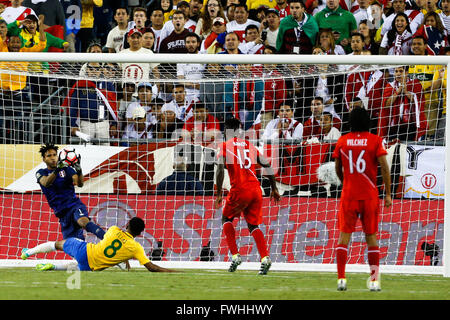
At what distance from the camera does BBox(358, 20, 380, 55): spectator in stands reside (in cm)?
1658

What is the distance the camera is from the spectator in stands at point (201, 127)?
44.3ft

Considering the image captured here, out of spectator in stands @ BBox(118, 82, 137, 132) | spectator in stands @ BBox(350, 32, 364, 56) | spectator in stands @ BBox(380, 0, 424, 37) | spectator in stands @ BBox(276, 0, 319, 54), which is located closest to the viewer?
spectator in stands @ BBox(118, 82, 137, 132)

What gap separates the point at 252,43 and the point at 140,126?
3.57 metres

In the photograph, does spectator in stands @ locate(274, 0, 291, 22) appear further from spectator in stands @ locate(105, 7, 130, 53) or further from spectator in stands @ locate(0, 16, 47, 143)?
spectator in stands @ locate(0, 16, 47, 143)

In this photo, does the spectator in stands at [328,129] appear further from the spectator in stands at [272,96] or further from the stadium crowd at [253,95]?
the spectator in stands at [272,96]

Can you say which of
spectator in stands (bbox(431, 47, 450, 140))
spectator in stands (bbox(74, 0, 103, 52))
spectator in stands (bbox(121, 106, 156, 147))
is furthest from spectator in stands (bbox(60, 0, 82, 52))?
spectator in stands (bbox(431, 47, 450, 140))

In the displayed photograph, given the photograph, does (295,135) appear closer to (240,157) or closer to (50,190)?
(240,157)

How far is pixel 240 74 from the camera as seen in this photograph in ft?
43.8

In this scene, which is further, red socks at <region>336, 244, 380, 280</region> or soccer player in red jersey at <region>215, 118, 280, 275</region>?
soccer player in red jersey at <region>215, 118, 280, 275</region>

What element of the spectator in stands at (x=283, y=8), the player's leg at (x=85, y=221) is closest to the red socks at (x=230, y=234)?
the player's leg at (x=85, y=221)

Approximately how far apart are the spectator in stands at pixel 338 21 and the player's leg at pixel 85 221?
6640mm

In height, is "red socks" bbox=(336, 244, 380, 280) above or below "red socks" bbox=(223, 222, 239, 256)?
above

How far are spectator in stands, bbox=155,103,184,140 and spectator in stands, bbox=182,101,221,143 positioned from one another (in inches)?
4.7

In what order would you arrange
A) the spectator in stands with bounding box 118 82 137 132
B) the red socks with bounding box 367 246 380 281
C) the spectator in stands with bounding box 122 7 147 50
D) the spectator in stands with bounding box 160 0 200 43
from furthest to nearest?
1. the spectator in stands with bounding box 122 7 147 50
2. the spectator in stands with bounding box 160 0 200 43
3. the spectator in stands with bounding box 118 82 137 132
4. the red socks with bounding box 367 246 380 281
